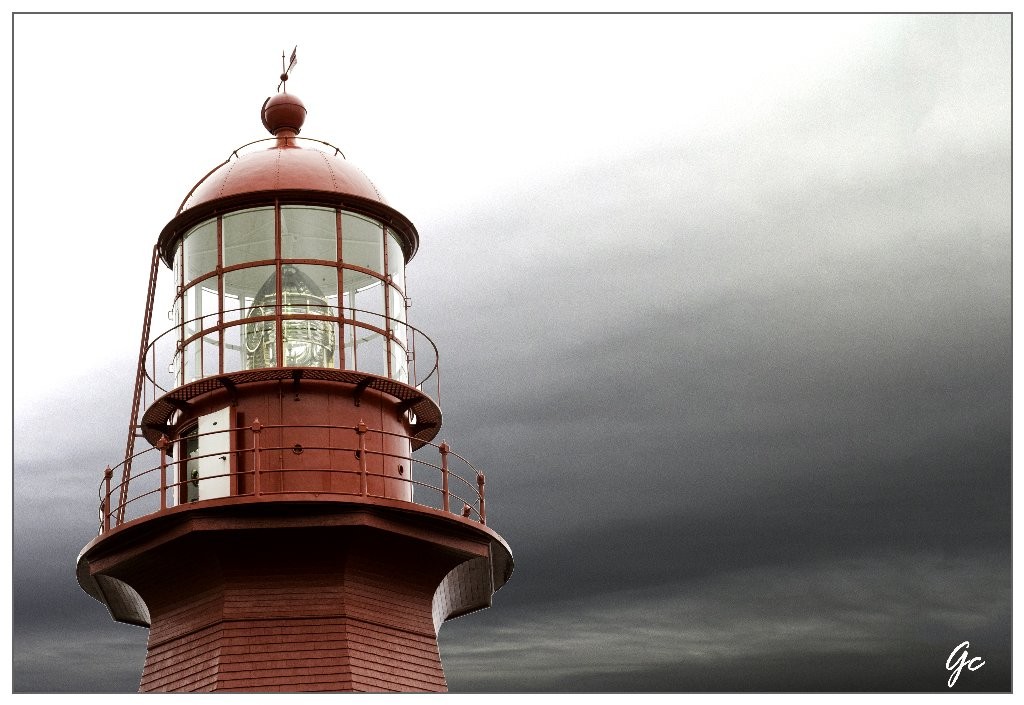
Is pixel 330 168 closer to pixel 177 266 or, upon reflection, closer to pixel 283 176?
pixel 283 176

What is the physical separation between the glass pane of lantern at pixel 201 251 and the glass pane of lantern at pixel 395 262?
2.05 m

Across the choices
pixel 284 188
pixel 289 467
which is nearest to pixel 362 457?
pixel 289 467

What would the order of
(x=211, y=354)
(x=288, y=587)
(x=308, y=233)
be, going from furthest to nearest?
(x=308, y=233), (x=211, y=354), (x=288, y=587)

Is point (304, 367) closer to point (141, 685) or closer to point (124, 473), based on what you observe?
point (124, 473)

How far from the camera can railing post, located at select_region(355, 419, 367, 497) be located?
44.8 feet

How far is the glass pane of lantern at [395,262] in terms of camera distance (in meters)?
16.0

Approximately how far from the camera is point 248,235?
51.1 ft

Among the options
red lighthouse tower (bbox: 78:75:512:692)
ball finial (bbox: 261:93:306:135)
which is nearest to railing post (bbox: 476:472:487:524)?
red lighthouse tower (bbox: 78:75:512:692)

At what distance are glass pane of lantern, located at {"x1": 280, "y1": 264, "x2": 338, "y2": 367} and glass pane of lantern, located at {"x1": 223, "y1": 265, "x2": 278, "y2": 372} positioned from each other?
0.44 feet

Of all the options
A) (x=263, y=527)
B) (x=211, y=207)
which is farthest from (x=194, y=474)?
(x=211, y=207)

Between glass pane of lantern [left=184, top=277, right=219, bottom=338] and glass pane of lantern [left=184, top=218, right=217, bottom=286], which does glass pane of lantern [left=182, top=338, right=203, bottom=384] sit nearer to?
glass pane of lantern [left=184, top=277, right=219, bottom=338]

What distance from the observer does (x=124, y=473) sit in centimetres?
1488

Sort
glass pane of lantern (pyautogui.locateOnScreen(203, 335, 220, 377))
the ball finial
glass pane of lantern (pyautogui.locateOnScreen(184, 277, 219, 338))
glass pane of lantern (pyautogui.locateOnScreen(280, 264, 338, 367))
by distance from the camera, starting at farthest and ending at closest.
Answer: the ball finial, glass pane of lantern (pyautogui.locateOnScreen(184, 277, 219, 338)), glass pane of lantern (pyautogui.locateOnScreen(203, 335, 220, 377)), glass pane of lantern (pyautogui.locateOnScreen(280, 264, 338, 367))

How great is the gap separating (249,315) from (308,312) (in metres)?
0.67
